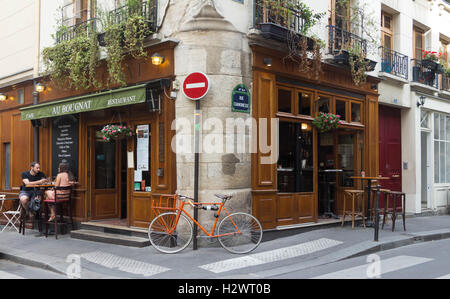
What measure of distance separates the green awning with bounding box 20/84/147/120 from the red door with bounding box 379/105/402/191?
25.9ft

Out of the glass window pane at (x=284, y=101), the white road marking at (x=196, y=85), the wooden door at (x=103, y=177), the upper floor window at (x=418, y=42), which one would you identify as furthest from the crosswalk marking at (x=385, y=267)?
the upper floor window at (x=418, y=42)

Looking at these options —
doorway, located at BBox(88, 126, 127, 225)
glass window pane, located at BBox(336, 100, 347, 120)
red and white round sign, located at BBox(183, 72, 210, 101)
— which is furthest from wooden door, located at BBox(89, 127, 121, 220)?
glass window pane, located at BBox(336, 100, 347, 120)

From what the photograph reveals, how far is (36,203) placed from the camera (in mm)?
10398

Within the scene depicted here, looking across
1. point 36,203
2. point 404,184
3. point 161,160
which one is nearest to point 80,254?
point 161,160

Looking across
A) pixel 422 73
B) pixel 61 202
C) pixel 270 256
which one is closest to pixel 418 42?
pixel 422 73

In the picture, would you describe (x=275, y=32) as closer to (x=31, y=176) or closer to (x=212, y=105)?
(x=212, y=105)

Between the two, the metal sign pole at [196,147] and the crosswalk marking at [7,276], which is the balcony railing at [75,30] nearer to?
the metal sign pole at [196,147]

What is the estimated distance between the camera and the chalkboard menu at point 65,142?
1089 cm

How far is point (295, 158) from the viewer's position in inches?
392

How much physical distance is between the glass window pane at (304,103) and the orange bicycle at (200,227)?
3.20m

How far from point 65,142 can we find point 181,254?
5189mm
